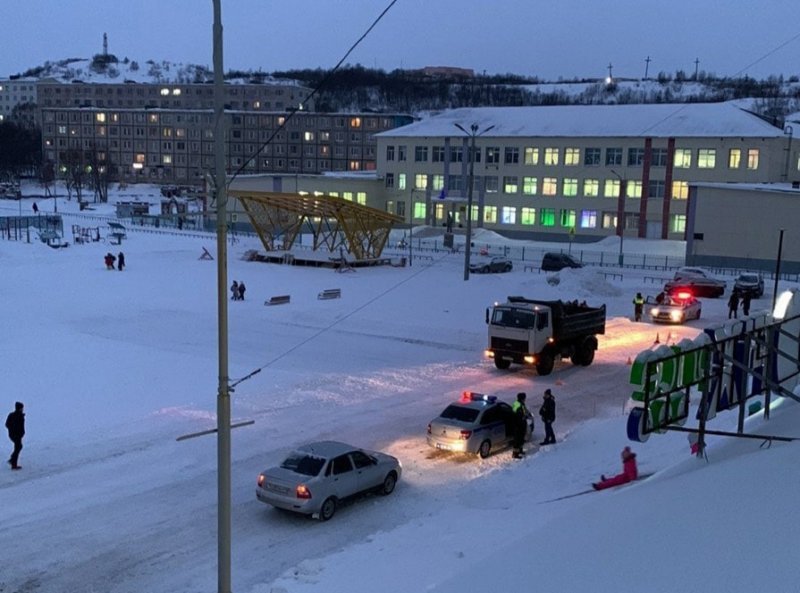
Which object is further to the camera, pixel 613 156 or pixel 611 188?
pixel 611 188

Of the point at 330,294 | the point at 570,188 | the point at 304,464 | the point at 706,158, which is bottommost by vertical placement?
the point at 330,294

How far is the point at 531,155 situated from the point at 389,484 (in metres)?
70.2

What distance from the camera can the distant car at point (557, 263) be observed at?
55022 millimetres

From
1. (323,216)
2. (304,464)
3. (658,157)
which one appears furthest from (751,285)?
(304,464)

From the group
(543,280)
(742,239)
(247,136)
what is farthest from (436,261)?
(247,136)

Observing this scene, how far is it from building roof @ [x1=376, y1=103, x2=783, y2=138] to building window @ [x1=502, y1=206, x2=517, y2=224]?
7183 mm

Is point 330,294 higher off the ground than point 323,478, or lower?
lower

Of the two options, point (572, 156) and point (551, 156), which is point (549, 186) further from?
point (572, 156)

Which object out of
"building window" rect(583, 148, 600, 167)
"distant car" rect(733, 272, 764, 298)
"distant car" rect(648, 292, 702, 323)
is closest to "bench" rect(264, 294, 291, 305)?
"distant car" rect(648, 292, 702, 323)

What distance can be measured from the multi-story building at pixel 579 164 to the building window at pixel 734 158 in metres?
0.09

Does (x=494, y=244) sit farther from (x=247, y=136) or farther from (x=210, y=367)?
(x=247, y=136)

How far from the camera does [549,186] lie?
8188cm

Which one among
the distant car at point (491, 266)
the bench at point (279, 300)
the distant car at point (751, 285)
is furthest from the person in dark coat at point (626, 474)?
the distant car at point (491, 266)

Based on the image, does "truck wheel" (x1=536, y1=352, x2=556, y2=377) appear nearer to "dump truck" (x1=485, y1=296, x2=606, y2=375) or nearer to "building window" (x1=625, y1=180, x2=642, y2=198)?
"dump truck" (x1=485, y1=296, x2=606, y2=375)
